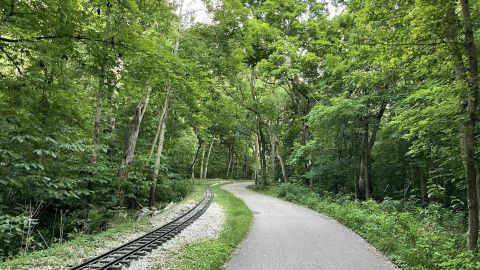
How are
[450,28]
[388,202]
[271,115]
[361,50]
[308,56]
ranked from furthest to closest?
[271,115] → [308,56] → [388,202] → [361,50] → [450,28]

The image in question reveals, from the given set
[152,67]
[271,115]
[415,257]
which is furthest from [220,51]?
[271,115]

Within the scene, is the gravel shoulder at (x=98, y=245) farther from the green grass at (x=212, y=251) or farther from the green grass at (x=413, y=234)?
the green grass at (x=413, y=234)

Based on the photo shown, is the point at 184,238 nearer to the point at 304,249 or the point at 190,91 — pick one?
the point at 304,249

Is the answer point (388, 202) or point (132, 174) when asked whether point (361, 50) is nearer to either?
point (388, 202)

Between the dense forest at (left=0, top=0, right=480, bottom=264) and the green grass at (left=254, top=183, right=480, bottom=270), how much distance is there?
693 millimetres

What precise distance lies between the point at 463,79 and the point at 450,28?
1081 millimetres

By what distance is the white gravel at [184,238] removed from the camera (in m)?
7.81

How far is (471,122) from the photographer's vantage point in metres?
7.22

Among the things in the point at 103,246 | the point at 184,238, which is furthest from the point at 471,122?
the point at 103,246

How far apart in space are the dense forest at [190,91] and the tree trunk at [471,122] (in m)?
0.02

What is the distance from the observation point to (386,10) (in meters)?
8.72

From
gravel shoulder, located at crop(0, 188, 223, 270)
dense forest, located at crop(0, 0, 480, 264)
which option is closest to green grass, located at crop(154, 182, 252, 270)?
gravel shoulder, located at crop(0, 188, 223, 270)

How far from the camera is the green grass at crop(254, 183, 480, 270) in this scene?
751 centimetres

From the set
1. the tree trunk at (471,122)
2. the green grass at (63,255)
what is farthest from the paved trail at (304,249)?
the green grass at (63,255)
